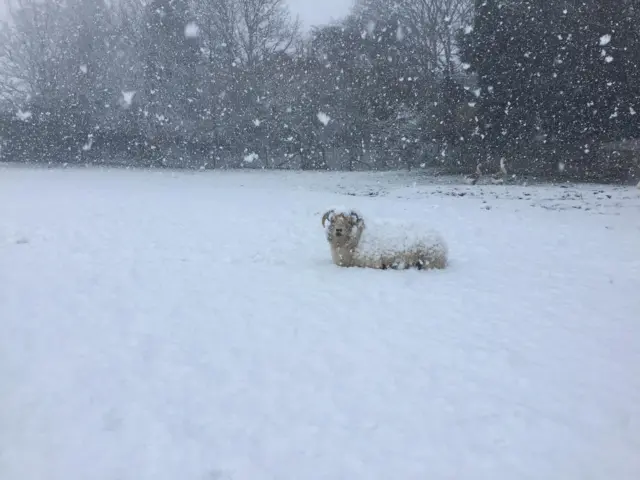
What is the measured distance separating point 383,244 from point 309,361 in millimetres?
3265

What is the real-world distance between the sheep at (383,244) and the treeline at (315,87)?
1579 cm

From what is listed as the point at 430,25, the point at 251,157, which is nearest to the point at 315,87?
the point at 251,157

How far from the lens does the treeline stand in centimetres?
2011

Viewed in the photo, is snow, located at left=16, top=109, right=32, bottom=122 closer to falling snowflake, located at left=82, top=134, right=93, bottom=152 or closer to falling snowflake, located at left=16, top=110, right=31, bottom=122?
falling snowflake, located at left=16, top=110, right=31, bottom=122

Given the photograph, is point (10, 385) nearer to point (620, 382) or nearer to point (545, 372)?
point (545, 372)

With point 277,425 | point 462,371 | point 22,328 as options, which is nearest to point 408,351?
→ point 462,371

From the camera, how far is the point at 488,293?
587cm

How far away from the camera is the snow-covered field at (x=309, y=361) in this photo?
2.86m

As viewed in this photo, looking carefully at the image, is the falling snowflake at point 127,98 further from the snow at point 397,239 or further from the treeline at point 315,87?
the snow at point 397,239

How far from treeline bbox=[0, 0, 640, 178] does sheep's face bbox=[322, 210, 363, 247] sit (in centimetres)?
1626

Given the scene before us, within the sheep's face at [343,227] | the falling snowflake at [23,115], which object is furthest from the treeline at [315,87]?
the sheep's face at [343,227]

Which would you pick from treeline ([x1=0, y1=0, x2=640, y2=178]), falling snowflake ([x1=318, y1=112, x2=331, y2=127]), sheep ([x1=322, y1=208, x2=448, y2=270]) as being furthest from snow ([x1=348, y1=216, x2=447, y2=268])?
falling snowflake ([x1=318, y1=112, x2=331, y2=127])

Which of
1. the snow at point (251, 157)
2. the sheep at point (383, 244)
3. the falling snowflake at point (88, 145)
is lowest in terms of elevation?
the sheep at point (383, 244)

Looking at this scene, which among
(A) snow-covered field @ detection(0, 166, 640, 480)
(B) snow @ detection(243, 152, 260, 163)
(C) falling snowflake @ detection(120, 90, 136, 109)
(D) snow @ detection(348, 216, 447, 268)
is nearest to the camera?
(A) snow-covered field @ detection(0, 166, 640, 480)
